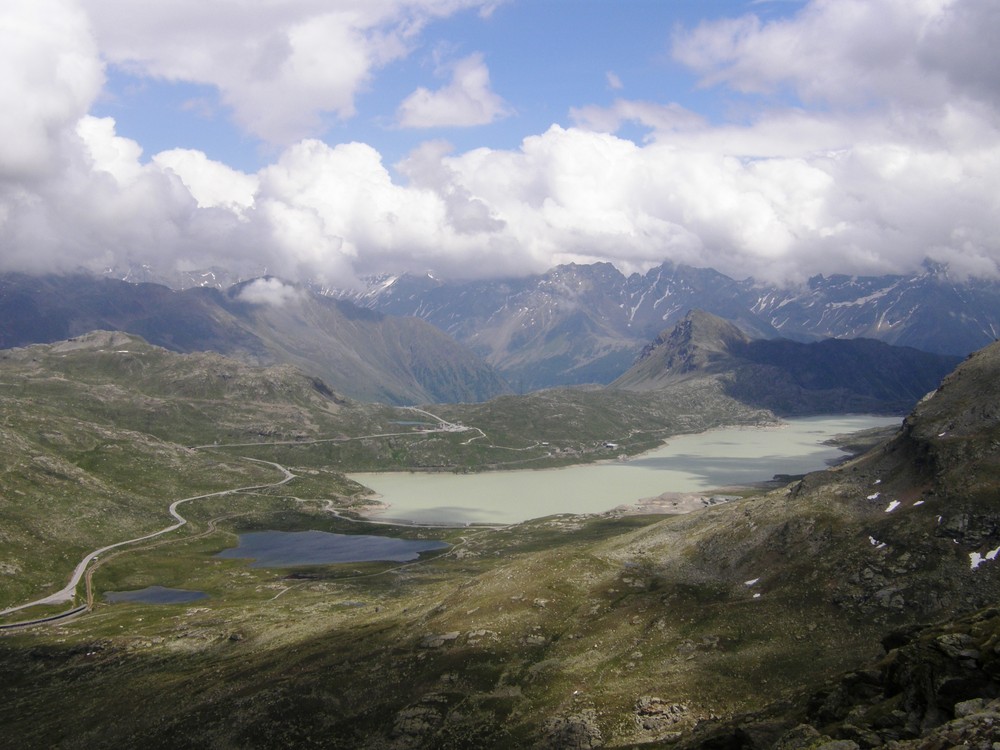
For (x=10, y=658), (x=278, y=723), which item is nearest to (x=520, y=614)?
(x=278, y=723)

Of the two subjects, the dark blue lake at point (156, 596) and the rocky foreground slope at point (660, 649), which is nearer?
the rocky foreground slope at point (660, 649)

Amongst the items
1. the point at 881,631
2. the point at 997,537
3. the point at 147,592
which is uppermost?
the point at 997,537

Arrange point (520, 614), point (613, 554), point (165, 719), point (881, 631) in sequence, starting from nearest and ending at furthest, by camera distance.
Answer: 1. point (881, 631)
2. point (165, 719)
3. point (520, 614)
4. point (613, 554)

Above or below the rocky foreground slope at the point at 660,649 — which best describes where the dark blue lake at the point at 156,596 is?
below

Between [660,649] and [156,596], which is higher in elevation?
[660,649]

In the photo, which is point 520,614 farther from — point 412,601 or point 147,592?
point 147,592

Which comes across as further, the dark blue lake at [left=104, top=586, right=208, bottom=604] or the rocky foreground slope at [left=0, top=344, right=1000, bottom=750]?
the dark blue lake at [left=104, top=586, right=208, bottom=604]

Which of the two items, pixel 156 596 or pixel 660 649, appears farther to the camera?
pixel 156 596

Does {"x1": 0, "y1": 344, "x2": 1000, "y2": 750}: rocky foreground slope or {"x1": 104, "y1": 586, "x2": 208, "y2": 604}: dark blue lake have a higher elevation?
{"x1": 0, "y1": 344, "x2": 1000, "y2": 750}: rocky foreground slope
